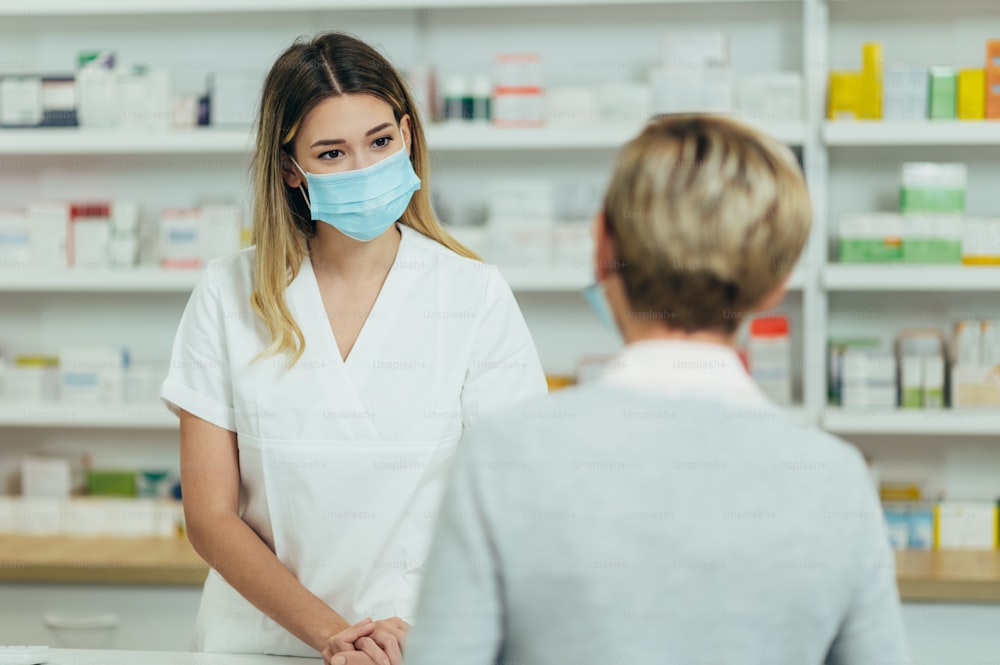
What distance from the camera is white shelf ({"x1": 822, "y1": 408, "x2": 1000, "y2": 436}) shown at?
285cm

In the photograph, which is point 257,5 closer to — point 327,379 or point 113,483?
point 113,483

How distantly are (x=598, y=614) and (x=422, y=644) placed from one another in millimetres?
127

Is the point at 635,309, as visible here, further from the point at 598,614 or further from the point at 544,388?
the point at 544,388

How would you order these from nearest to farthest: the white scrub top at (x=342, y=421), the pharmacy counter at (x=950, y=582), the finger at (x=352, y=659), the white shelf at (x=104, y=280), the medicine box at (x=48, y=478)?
the finger at (x=352, y=659)
the white scrub top at (x=342, y=421)
the pharmacy counter at (x=950, y=582)
the white shelf at (x=104, y=280)
the medicine box at (x=48, y=478)

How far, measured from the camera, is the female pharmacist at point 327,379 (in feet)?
4.94

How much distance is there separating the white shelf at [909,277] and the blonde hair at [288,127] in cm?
154

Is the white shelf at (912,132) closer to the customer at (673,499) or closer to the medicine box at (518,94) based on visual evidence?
the medicine box at (518,94)

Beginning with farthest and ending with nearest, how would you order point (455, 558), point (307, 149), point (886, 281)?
point (886, 281) → point (307, 149) → point (455, 558)


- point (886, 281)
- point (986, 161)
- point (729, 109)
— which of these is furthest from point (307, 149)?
point (986, 161)

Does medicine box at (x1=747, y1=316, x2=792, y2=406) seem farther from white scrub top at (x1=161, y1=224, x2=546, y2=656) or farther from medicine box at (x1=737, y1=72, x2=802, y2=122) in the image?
white scrub top at (x1=161, y1=224, x2=546, y2=656)

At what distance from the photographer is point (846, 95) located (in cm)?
288

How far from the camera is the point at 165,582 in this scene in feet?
9.58

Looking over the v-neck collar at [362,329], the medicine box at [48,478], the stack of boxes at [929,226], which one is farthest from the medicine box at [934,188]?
the medicine box at [48,478]

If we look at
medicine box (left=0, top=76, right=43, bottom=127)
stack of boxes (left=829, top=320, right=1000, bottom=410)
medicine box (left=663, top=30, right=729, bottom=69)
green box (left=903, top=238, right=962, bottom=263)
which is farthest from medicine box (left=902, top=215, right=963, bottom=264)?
medicine box (left=0, top=76, right=43, bottom=127)
